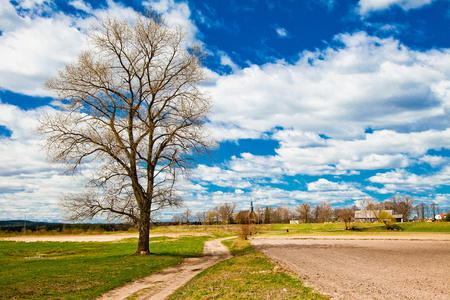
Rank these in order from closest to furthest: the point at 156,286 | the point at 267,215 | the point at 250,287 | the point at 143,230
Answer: the point at 250,287 < the point at 156,286 < the point at 143,230 < the point at 267,215

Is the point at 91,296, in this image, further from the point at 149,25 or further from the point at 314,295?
the point at 149,25

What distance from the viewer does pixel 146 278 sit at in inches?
688

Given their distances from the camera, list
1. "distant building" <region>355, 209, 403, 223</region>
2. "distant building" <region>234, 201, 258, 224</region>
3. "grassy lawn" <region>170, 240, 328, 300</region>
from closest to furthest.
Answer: "grassy lawn" <region>170, 240, 328, 300</region>, "distant building" <region>234, 201, 258, 224</region>, "distant building" <region>355, 209, 403, 223</region>

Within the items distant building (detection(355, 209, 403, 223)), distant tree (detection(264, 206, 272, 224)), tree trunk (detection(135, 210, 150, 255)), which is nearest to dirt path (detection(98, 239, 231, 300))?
tree trunk (detection(135, 210, 150, 255))

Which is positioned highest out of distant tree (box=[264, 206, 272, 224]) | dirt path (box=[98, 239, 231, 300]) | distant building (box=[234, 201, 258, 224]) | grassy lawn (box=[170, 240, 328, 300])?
grassy lawn (box=[170, 240, 328, 300])

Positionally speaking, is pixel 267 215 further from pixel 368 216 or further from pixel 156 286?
pixel 156 286

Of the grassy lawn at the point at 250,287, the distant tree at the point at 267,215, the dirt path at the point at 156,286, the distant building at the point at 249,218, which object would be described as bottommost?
the distant tree at the point at 267,215

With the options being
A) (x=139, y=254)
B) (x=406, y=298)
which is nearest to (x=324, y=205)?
(x=139, y=254)

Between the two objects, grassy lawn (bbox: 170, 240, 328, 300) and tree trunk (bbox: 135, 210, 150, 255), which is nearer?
grassy lawn (bbox: 170, 240, 328, 300)

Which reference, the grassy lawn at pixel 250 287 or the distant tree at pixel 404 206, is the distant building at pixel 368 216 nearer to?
the distant tree at pixel 404 206

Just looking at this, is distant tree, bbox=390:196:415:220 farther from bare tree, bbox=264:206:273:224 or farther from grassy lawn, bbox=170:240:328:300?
grassy lawn, bbox=170:240:328:300

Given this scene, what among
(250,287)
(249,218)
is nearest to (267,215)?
→ (249,218)

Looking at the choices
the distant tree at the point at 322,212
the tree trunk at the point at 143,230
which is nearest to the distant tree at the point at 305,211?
the distant tree at the point at 322,212

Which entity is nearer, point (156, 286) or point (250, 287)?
point (250, 287)
